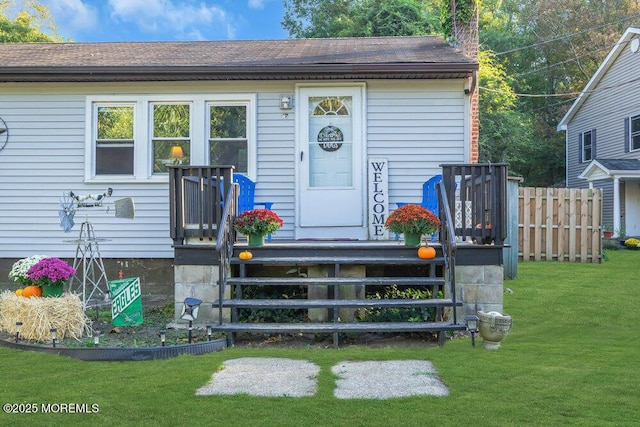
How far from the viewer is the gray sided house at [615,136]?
50.5 ft

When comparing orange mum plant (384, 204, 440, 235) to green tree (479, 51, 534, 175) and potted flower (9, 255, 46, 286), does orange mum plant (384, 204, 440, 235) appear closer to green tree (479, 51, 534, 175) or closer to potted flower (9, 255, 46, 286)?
potted flower (9, 255, 46, 286)

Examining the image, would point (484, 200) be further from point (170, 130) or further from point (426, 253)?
point (170, 130)

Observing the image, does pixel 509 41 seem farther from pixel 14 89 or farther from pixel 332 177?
pixel 14 89

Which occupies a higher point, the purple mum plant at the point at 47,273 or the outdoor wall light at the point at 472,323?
the purple mum plant at the point at 47,273

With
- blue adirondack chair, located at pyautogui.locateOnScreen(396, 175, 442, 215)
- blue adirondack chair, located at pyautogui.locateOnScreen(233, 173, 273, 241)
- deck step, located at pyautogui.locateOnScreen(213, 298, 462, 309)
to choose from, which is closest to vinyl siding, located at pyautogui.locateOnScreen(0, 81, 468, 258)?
blue adirondack chair, located at pyautogui.locateOnScreen(396, 175, 442, 215)

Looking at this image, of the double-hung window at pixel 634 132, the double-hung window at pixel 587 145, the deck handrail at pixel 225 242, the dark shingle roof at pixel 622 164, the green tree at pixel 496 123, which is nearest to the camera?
the deck handrail at pixel 225 242

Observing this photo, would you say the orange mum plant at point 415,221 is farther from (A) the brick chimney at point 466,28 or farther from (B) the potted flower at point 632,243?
(B) the potted flower at point 632,243

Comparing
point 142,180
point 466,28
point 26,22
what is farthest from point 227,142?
point 26,22

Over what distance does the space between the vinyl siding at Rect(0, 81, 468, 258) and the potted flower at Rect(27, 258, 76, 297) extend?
1983 mm

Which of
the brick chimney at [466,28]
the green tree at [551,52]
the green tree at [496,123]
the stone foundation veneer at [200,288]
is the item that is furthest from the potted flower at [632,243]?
the stone foundation veneer at [200,288]

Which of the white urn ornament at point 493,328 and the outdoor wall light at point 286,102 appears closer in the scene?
the white urn ornament at point 493,328

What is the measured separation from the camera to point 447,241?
17.7 feet

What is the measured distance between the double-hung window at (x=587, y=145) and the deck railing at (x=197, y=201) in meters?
16.9

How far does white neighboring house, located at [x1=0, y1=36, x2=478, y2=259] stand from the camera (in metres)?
7.29
